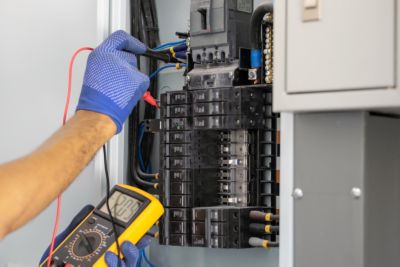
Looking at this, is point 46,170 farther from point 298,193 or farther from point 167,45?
point 167,45

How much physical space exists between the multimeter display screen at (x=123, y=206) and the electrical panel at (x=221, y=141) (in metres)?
0.10

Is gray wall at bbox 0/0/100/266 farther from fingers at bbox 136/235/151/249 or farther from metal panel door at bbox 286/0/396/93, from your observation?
metal panel door at bbox 286/0/396/93

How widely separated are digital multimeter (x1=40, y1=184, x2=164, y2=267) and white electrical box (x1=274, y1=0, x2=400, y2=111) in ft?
2.28

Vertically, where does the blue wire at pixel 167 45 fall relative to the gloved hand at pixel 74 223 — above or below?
above

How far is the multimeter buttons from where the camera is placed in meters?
1.74

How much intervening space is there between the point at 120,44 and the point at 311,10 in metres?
0.61

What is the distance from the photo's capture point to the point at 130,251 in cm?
170

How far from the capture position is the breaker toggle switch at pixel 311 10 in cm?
111

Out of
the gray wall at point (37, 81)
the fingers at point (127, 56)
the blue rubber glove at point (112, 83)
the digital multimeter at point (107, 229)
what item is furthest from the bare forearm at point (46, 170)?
the gray wall at point (37, 81)

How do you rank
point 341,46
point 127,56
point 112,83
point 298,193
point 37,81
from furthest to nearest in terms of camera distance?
point 37,81, point 127,56, point 112,83, point 298,193, point 341,46

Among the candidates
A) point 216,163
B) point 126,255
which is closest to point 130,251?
point 126,255

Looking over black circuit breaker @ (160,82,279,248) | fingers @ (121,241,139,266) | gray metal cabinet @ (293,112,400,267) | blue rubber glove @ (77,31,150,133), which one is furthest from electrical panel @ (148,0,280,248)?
gray metal cabinet @ (293,112,400,267)

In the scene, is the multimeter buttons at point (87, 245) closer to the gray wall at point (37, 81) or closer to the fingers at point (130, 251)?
the fingers at point (130, 251)

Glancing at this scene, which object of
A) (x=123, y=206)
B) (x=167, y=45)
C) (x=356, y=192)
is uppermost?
(x=167, y=45)
